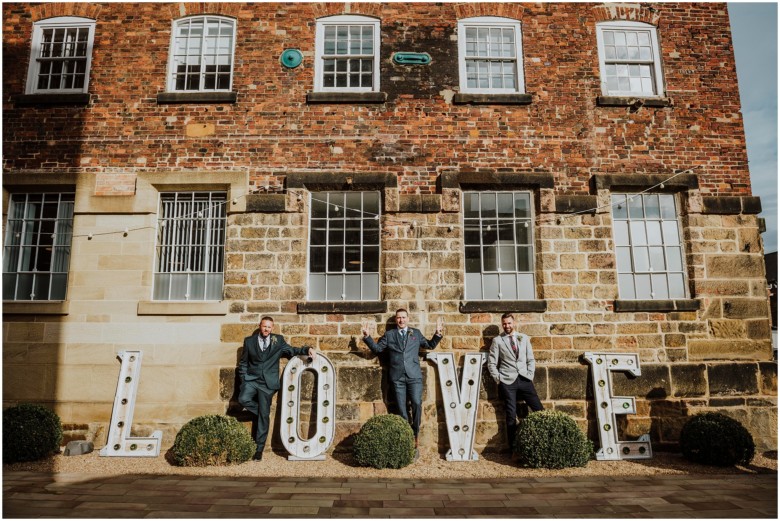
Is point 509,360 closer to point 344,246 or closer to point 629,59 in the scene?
point 344,246

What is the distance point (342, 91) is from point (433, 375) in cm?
508

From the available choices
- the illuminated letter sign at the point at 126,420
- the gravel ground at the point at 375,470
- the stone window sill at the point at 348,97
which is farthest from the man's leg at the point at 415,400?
the stone window sill at the point at 348,97

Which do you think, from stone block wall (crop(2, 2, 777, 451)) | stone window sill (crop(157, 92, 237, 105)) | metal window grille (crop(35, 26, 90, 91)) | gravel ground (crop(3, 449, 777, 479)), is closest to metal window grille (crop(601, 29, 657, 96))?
stone block wall (crop(2, 2, 777, 451))

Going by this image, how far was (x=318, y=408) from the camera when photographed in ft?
23.8

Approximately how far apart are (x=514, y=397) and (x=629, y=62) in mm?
6302

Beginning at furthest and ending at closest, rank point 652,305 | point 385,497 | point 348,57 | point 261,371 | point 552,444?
point 348,57, point 652,305, point 261,371, point 552,444, point 385,497

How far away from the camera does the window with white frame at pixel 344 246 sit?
26.5ft

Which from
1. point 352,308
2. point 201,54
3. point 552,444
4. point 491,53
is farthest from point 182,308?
point 491,53

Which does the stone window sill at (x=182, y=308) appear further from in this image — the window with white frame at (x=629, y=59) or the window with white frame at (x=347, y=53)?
the window with white frame at (x=629, y=59)

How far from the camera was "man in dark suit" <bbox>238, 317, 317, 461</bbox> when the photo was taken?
7.12 meters

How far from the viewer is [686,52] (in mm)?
8727

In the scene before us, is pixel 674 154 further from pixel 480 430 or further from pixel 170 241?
pixel 170 241

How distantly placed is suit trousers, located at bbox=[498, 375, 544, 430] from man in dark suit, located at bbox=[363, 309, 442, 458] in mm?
1252

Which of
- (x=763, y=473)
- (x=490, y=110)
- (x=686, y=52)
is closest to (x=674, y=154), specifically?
(x=686, y=52)
